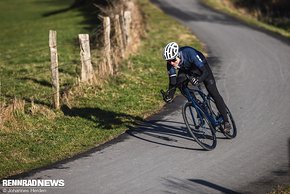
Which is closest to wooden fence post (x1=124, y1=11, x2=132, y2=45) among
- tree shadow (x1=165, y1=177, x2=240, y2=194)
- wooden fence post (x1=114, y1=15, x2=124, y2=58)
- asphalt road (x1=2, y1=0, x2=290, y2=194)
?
wooden fence post (x1=114, y1=15, x2=124, y2=58)

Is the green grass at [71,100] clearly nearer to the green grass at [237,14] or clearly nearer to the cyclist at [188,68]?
the cyclist at [188,68]

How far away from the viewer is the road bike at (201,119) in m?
9.80

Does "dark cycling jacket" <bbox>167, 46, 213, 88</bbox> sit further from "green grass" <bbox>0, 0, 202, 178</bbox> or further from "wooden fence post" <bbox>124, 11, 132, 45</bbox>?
"wooden fence post" <bbox>124, 11, 132, 45</bbox>

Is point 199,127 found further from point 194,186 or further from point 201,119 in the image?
point 194,186

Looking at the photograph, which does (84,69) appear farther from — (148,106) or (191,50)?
(191,50)

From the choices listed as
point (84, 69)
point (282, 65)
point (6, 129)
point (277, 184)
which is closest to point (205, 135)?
point (277, 184)

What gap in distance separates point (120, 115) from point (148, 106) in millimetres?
981

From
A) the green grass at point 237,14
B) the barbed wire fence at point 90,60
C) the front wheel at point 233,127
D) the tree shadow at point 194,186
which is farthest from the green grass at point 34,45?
the green grass at point 237,14

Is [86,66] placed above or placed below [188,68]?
below

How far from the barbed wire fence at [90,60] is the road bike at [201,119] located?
4.10 metres

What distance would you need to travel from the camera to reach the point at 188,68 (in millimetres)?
9797

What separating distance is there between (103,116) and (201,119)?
10.9 ft

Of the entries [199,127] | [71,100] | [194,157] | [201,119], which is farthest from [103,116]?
[194,157]

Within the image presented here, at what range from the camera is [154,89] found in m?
14.8
